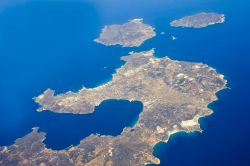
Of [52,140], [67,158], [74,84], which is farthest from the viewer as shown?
[74,84]

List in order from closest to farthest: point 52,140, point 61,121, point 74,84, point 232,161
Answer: point 232,161, point 52,140, point 61,121, point 74,84

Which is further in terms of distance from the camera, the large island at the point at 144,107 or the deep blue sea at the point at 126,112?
the large island at the point at 144,107

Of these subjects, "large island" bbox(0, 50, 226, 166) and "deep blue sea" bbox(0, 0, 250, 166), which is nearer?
"deep blue sea" bbox(0, 0, 250, 166)

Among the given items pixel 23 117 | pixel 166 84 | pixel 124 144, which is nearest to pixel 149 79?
pixel 166 84

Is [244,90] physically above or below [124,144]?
above

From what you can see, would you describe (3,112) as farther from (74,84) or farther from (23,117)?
(74,84)

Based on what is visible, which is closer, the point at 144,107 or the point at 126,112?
the point at 126,112

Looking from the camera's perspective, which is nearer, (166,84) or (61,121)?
(61,121)

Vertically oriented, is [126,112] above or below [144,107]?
below
